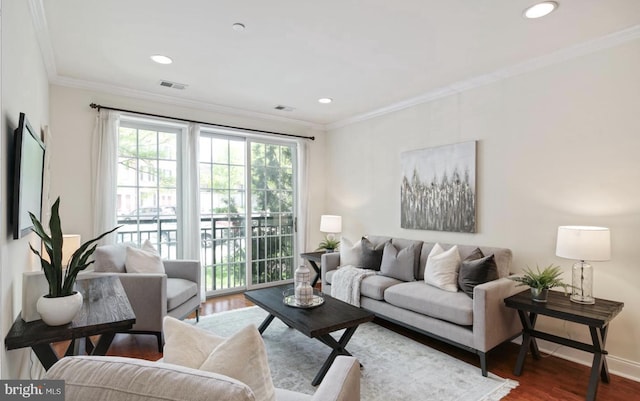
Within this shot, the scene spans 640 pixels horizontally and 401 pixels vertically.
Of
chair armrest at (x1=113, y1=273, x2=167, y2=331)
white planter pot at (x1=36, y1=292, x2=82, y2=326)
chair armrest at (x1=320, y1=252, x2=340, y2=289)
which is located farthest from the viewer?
chair armrest at (x1=320, y1=252, x2=340, y2=289)

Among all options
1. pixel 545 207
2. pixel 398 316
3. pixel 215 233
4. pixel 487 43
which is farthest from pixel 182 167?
pixel 545 207

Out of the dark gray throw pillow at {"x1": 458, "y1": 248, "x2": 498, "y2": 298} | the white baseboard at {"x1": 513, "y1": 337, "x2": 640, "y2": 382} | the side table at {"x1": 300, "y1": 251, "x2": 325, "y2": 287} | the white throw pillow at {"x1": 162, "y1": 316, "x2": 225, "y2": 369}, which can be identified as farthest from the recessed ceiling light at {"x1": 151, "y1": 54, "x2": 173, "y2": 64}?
the white baseboard at {"x1": 513, "y1": 337, "x2": 640, "y2": 382}

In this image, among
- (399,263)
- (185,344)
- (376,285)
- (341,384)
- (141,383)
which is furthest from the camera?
(399,263)

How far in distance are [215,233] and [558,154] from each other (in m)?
4.02

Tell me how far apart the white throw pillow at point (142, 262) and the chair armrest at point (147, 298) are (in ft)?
0.87

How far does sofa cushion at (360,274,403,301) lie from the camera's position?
3.44 metres

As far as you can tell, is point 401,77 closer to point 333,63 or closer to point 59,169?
point 333,63

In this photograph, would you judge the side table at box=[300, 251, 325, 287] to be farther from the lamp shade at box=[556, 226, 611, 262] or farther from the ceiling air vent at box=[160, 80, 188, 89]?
the lamp shade at box=[556, 226, 611, 262]

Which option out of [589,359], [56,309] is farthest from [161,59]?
[589,359]

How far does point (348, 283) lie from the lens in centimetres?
374

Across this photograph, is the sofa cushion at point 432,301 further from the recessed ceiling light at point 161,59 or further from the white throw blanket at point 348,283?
the recessed ceiling light at point 161,59

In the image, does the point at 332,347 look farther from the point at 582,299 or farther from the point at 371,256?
the point at 582,299

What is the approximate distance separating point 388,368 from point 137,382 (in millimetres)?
2233

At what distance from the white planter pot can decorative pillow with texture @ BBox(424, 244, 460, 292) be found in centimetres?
280
